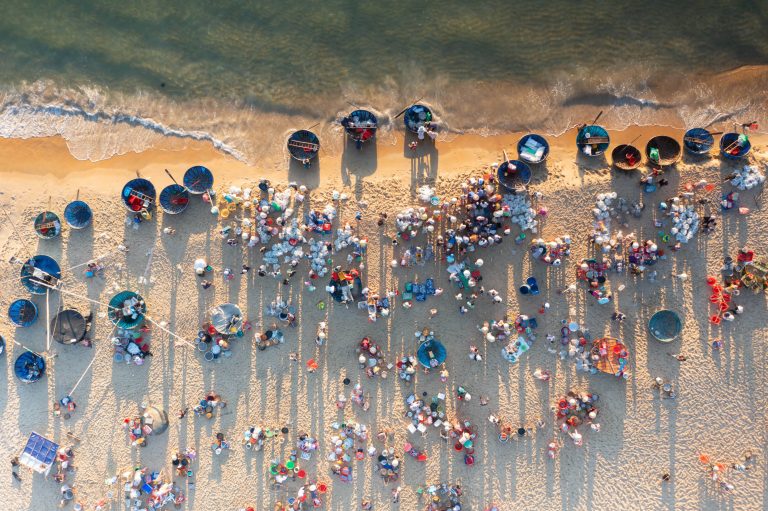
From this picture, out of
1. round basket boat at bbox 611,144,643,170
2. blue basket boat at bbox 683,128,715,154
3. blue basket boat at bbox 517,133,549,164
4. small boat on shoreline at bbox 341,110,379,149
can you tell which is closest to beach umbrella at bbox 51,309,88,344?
small boat on shoreline at bbox 341,110,379,149

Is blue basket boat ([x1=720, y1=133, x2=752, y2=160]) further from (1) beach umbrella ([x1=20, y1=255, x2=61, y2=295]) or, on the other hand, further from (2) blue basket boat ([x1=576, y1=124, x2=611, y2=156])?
(1) beach umbrella ([x1=20, y1=255, x2=61, y2=295])

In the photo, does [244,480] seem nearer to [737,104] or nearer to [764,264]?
[764,264]

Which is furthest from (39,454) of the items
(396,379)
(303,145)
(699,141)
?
(699,141)

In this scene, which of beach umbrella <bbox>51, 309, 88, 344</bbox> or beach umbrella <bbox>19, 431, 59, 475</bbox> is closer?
beach umbrella <bbox>19, 431, 59, 475</bbox>

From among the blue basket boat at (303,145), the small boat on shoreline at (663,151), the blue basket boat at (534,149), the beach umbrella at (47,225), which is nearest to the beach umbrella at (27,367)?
the beach umbrella at (47,225)

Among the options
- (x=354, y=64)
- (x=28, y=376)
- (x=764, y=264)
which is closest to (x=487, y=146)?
(x=354, y=64)
